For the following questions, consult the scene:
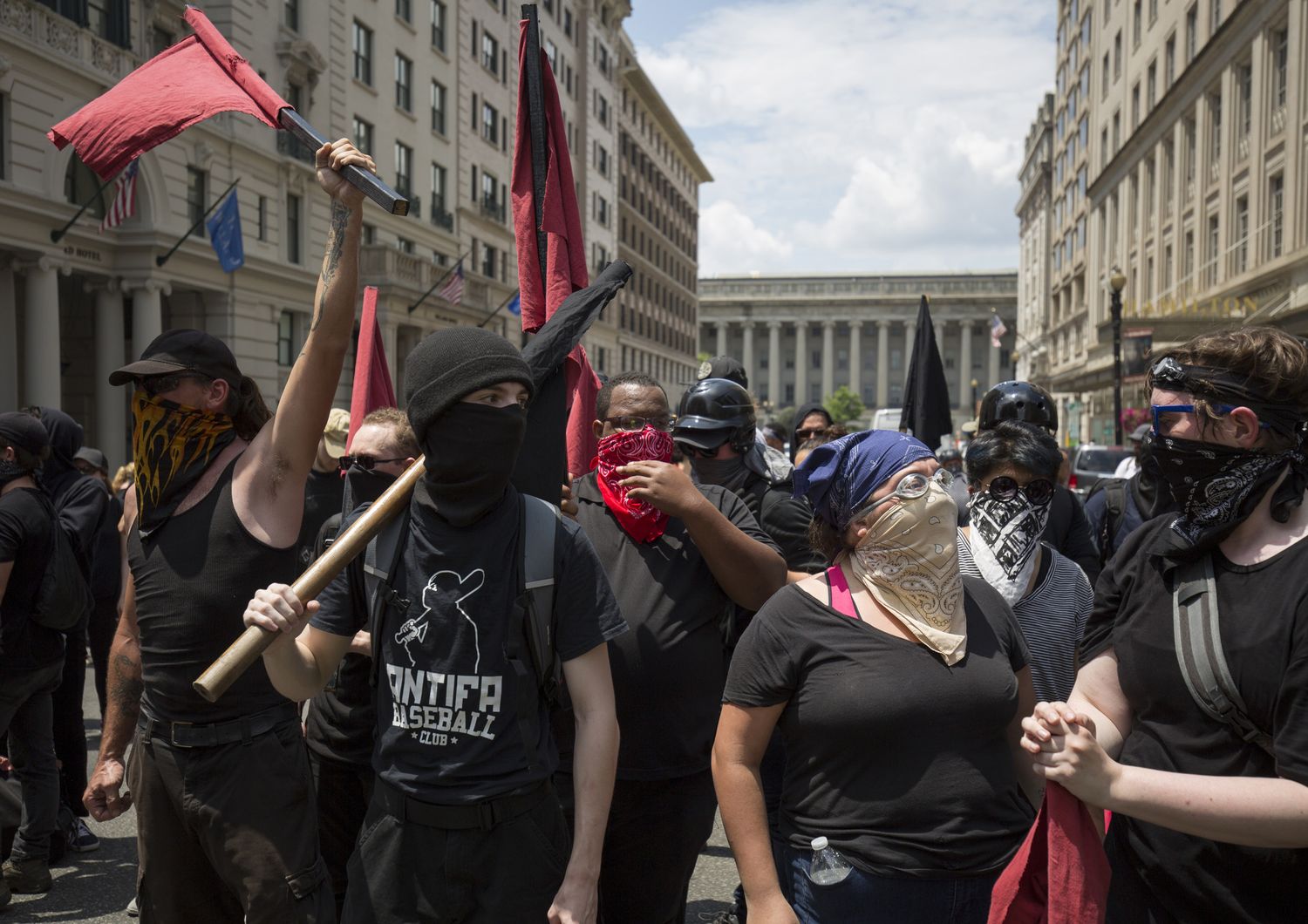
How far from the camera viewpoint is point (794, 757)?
2738mm

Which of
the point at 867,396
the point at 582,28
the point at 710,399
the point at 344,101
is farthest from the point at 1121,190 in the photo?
the point at 867,396

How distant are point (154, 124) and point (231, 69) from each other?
30cm

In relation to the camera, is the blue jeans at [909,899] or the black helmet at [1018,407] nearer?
the blue jeans at [909,899]

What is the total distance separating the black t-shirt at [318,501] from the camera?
189 inches

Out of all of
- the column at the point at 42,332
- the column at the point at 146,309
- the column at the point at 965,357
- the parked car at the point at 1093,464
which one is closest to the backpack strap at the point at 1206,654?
the column at the point at 42,332

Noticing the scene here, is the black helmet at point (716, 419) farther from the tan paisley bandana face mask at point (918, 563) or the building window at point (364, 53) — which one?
the building window at point (364, 53)

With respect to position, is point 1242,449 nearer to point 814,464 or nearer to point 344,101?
point 814,464

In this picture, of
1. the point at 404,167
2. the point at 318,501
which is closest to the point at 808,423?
the point at 318,501

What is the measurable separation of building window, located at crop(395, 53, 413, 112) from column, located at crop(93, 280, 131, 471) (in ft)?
45.9

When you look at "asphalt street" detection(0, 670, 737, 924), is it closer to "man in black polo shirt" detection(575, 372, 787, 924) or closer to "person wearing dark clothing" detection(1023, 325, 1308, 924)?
"man in black polo shirt" detection(575, 372, 787, 924)

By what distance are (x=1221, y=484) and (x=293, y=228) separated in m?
29.1

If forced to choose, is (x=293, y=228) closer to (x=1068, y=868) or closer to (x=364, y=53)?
(x=364, y=53)

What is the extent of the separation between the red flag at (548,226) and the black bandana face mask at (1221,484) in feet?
7.03

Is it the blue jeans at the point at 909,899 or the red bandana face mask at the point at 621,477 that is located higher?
the red bandana face mask at the point at 621,477
